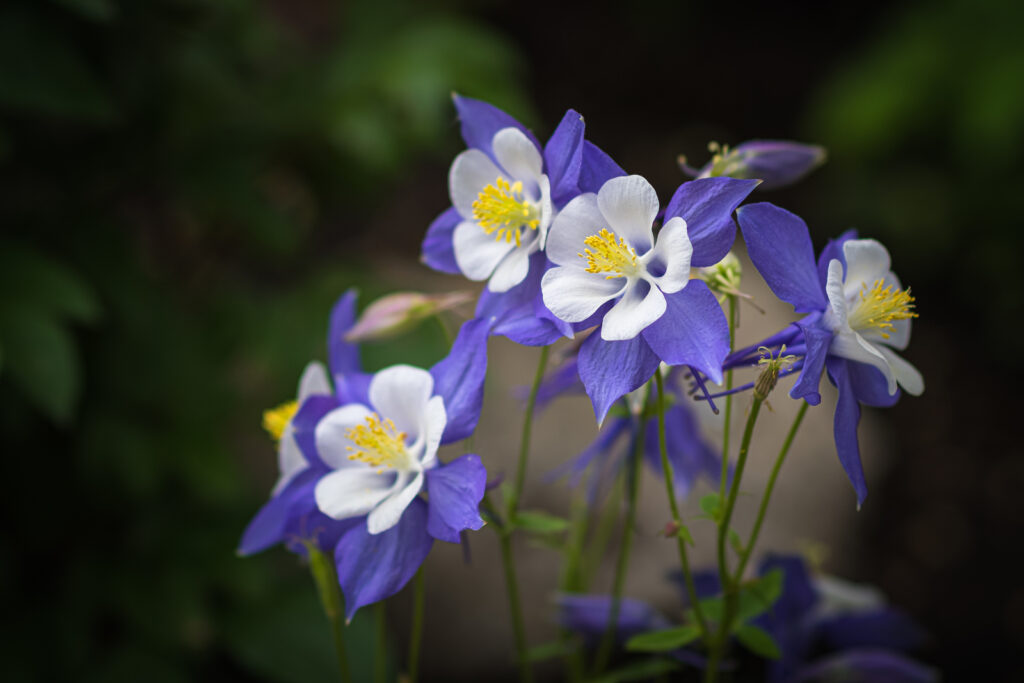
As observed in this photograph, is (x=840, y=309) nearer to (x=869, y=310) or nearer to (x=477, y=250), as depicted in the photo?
(x=869, y=310)

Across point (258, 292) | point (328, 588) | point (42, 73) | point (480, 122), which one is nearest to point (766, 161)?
point (480, 122)

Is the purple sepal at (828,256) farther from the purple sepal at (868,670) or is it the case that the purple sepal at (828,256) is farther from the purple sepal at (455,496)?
the purple sepal at (868,670)

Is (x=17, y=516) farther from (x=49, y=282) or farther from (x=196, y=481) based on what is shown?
(x=49, y=282)

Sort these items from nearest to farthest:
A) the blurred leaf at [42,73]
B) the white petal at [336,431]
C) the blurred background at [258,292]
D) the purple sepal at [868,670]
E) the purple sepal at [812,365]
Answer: the purple sepal at [812,365], the white petal at [336,431], the purple sepal at [868,670], the blurred leaf at [42,73], the blurred background at [258,292]

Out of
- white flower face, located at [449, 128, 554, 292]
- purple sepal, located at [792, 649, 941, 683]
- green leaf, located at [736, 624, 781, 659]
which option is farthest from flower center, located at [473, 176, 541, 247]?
purple sepal, located at [792, 649, 941, 683]

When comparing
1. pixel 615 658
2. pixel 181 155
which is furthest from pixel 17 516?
pixel 615 658

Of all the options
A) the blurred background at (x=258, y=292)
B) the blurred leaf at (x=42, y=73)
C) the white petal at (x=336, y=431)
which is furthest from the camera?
the blurred background at (x=258, y=292)

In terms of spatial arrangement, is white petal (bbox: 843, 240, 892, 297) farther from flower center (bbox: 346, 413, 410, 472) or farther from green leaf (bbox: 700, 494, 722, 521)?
flower center (bbox: 346, 413, 410, 472)

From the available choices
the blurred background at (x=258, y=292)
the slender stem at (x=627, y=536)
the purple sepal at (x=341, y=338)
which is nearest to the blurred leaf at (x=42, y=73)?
the blurred background at (x=258, y=292)
